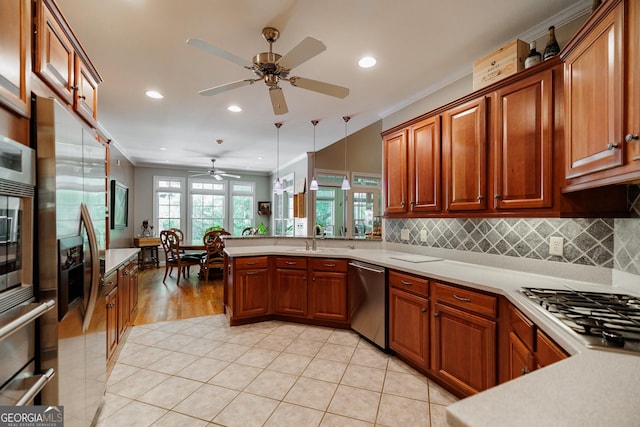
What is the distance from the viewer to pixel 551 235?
201 centimetres

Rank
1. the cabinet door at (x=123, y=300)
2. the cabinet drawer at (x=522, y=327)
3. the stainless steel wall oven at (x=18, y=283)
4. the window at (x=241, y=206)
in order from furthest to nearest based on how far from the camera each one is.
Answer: the window at (x=241, y=206)
the cabinet door at (x=123, y=300)
the cabinet drawer at (x=522, y=327)
the stainless steel wall oven at (x=18, y=283)

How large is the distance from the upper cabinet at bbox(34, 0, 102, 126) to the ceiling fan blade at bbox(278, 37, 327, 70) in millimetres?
1254

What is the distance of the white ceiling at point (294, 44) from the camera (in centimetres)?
194

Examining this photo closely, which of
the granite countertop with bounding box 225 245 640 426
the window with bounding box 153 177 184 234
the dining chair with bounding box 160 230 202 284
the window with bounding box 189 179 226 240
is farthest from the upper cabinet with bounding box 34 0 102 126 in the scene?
the window with bounding box 189 179 226 240

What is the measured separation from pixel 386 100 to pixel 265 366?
316 cm

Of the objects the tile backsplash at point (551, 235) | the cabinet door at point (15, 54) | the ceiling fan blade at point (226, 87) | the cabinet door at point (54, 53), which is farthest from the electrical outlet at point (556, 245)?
the cabinet door at point (54, 53)

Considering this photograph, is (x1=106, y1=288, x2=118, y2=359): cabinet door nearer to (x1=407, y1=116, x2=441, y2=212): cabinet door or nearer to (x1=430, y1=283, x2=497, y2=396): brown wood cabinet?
(x1=430, y1=283, x2=497, y2=396): brown wood cabinet

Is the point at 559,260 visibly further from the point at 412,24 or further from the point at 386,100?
the point at 386,100

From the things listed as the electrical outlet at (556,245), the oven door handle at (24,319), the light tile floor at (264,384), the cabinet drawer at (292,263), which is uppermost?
the electrical outlet at (556,245)

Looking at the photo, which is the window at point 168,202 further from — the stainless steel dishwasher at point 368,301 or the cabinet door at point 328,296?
the stainless steel dishwasher at point 368,301

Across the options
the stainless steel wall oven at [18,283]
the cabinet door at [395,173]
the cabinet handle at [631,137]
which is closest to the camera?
the stainless steel wall oven at [18,283]

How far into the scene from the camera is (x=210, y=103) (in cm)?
362

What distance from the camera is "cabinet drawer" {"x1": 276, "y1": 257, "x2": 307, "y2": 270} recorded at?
3325 mm

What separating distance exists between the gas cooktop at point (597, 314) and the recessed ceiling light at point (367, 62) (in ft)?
7.11
